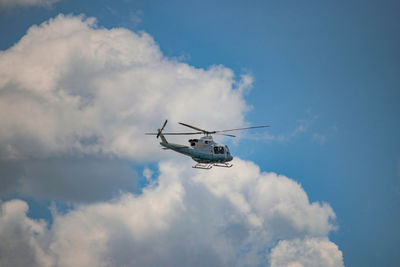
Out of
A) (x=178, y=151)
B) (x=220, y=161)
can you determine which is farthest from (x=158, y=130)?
(x=220, y=161)

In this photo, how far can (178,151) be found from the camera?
88.6m

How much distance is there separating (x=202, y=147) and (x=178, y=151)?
18.1 ft

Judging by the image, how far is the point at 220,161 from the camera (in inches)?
3629

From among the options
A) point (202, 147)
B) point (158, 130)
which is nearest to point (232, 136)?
point (202, 147)

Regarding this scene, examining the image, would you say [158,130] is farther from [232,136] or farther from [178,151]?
[232,136]

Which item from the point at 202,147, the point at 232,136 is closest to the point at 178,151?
the point at 202,147

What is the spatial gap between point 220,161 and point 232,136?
7.77 meters

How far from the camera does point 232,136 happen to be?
288ft

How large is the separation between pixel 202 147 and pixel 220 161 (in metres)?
5.99

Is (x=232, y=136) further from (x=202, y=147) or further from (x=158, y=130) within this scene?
(x=158, y=130)

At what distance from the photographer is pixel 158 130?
8788 cm

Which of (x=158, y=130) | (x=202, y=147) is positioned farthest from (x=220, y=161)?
(x=158, y=130)

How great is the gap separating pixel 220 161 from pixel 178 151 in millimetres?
10529

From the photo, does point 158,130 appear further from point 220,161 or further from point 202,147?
point 220,161
